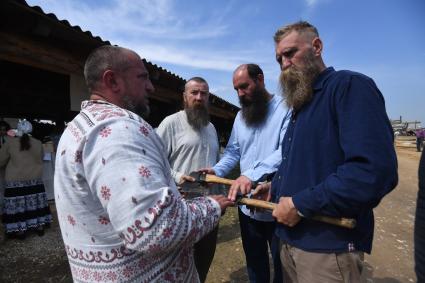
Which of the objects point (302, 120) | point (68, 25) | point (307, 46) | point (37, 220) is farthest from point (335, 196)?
point (37, 220)

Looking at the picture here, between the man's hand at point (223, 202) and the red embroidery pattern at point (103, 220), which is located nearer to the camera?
the red embroidery pattern at point (103, 220)

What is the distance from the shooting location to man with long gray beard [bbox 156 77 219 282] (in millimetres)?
3170

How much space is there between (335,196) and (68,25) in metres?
3.52

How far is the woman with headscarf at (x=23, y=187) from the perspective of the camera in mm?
6246

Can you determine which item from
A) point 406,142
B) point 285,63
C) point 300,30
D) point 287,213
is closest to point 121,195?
point 287,213

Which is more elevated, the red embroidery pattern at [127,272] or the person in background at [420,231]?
the person in background at [420,231]

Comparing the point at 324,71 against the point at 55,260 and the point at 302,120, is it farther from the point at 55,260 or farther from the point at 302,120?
the point at 55,260

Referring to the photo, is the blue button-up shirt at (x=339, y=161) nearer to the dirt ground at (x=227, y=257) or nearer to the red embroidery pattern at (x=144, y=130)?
the red embroidery pattern at (x=144, y=130)

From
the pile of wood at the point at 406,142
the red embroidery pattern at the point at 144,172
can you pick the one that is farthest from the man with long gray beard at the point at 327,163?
the pile of wood at the point at 406,142

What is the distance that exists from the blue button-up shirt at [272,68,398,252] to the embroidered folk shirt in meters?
0.46

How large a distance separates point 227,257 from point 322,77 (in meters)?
3.75

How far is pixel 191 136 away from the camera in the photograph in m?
3.21

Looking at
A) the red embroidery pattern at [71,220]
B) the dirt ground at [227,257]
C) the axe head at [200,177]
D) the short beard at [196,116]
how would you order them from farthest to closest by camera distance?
the dirt ground at [227,257] → the short beard at [196,116] → the axe head at [200,177] → the red embroidery pattern at [71,220]

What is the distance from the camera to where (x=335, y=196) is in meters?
1.42
